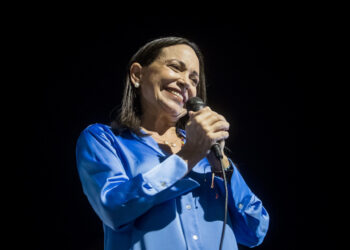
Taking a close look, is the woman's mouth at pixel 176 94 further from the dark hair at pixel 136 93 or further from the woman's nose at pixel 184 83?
the dark hair at pixel 136 93

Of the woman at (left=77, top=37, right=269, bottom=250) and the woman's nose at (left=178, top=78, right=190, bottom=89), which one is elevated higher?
the woman's nose at (left=178, top=78, right=190, bottom=89)

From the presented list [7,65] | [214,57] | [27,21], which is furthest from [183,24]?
[7,65]

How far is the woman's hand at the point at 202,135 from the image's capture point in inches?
36.8

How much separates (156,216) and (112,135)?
310 millimetres

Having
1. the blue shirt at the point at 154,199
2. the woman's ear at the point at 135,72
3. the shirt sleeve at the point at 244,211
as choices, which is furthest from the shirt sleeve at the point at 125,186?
the woman's ear at the point at 135,72

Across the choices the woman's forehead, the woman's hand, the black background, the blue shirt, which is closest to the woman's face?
the woman's forehead


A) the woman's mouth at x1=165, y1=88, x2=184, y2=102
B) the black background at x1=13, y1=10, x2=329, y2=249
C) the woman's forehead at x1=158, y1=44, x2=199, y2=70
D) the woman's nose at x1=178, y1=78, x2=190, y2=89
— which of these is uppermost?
the woman's forehead at x1=158, y1=44, x2=199, y2=70

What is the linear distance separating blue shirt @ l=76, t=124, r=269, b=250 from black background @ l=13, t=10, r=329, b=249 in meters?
1.18

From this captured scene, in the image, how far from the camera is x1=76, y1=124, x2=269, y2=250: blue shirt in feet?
2.92

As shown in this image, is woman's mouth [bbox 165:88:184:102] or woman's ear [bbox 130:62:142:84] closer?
woman's mouth [bbox 165:88:184:102]

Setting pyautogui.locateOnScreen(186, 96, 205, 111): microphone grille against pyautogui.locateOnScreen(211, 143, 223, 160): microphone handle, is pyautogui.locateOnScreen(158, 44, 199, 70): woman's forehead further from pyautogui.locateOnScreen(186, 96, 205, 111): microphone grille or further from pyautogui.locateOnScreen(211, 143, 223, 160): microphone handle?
pyautogui.locateOnScreen(211, 143, 223, 160): microphone handle

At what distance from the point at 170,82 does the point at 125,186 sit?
0.48 meters

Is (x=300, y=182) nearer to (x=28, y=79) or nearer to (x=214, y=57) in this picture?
(x=214, y=57)

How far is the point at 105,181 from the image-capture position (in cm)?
94
